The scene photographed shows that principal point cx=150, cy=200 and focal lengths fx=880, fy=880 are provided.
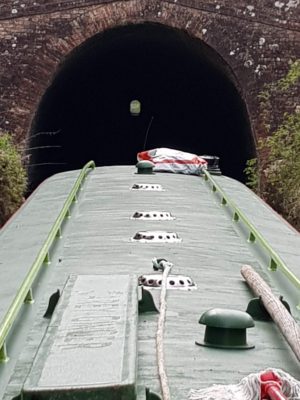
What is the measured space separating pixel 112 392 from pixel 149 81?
14.3 meters

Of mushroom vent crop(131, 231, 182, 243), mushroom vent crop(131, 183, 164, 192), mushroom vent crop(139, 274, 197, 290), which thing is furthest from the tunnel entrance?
mushroom vent crop(139, 274, 197, 290)

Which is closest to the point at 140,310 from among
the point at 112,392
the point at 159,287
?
the point at 159,287

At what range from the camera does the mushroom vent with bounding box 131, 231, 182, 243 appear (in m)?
4.15

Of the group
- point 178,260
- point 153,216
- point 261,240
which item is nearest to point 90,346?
point 178,260

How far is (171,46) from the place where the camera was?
41.2 ft

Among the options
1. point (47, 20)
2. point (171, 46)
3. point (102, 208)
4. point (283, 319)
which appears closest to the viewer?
point (283, 319)

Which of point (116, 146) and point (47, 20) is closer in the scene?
point (47, 20)

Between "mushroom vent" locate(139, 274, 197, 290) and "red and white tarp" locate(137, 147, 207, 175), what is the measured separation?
3.97 m

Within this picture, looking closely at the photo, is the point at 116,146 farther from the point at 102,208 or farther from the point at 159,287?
the point at 159,287

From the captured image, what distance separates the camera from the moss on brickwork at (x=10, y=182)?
881 cm

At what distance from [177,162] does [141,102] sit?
909 cm

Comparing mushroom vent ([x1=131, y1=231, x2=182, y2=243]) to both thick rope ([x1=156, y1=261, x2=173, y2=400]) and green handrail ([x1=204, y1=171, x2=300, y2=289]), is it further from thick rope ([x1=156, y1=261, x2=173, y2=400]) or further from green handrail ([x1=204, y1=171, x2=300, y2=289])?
thick rope ([x1=156, y1=261, x2=173, y2=400])

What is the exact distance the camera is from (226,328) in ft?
8.00

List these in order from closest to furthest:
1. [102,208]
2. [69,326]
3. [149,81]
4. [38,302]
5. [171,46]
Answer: [69,326] < [38,302] < [102,208] < [171,46] < [149,81]
